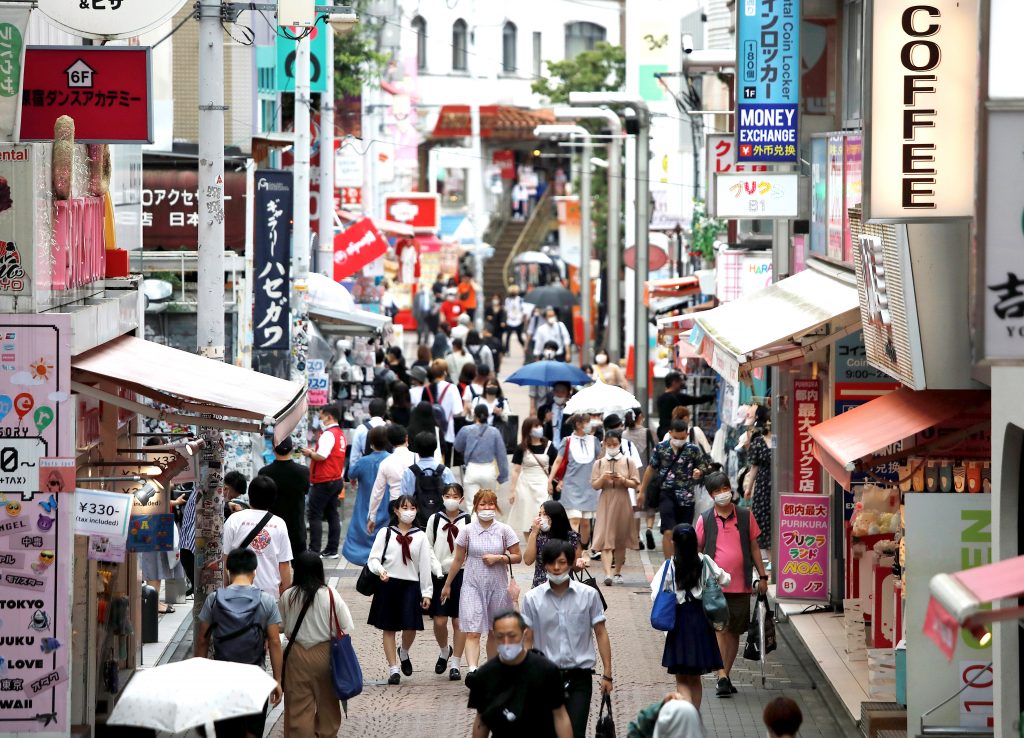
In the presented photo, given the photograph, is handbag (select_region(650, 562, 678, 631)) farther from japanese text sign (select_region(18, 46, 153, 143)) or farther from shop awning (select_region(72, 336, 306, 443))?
japanese text sign (select_region(18, 46, 153, 143))

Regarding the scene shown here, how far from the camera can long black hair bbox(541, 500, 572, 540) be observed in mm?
13469

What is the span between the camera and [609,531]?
62.1ft

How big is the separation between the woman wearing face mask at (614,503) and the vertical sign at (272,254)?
5107mm

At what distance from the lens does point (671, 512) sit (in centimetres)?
1823

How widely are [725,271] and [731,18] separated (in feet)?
25.4

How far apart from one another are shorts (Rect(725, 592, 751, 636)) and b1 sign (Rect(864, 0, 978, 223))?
5.61m

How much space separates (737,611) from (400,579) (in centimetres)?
274

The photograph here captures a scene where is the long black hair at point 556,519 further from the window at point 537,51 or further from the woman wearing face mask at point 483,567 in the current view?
the window at point 537,51

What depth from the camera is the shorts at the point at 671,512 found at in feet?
59.7

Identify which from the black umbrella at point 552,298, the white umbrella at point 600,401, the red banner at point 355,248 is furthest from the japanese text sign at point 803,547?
the black umbrella at point 552,298

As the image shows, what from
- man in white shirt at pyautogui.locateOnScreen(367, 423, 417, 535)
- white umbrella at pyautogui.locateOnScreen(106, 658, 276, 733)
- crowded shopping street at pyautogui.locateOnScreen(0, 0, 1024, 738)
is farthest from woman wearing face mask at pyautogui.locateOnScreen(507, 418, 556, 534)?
white umbrella at pyautogui.locateOnScreen(106, 658, 276, 733)

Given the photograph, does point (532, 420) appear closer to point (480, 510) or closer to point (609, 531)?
point (609, 531)

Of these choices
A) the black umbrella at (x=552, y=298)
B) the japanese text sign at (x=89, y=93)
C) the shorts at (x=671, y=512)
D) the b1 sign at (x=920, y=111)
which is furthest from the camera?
the black umbrella at (x=552, y=298)

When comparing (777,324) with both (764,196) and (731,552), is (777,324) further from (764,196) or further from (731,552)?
(731,552)
